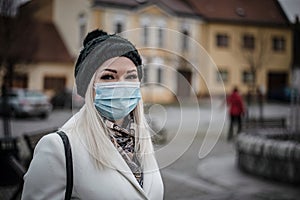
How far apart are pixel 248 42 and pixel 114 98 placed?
1152 inches

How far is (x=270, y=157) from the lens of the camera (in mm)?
7770

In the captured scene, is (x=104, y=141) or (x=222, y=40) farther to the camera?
(x=222, y=40)

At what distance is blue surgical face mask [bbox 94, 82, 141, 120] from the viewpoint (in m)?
1.90

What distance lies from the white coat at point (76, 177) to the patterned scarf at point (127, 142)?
5 centimetres

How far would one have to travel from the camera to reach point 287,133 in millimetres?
9797

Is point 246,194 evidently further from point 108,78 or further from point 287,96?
point 287,96

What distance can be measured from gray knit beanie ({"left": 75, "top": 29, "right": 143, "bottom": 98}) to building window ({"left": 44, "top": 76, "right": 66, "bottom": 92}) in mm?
31415

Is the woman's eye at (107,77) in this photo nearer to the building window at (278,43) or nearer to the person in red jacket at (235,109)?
the person in red jacket at (235,109)

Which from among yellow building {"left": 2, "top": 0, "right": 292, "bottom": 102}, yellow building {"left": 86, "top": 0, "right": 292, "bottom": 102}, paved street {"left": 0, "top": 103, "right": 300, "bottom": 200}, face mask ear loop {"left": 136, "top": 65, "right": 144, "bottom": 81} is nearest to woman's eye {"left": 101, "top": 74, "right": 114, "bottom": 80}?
face mask ear loop {"left": 136, "top": 65, "right": 144, "bottom": 81}

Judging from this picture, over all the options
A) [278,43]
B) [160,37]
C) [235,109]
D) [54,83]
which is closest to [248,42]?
[278,43]

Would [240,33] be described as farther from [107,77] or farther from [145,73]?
[107,77]

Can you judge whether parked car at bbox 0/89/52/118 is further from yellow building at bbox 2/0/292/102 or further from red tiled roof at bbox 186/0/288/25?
red tiled roof at bbox 186/0/288/25

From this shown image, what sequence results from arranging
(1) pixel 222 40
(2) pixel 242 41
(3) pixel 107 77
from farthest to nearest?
(1) pixel 222 40, (2) pixel 242 41, (3) pixel 107 77

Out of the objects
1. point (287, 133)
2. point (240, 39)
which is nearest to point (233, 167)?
point (287, 133)
